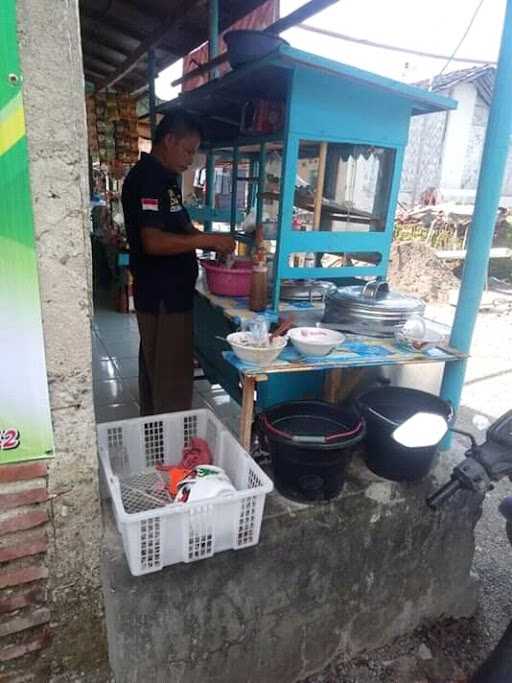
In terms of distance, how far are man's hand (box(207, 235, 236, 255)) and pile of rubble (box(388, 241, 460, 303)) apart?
24.1ft

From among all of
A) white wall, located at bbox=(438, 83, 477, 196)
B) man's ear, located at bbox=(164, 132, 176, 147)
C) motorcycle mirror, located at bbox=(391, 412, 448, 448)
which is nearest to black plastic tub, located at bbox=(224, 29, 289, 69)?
man's ear, located at bbox=(164, 132, 176, 147)

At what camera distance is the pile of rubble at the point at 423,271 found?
9.55 metres

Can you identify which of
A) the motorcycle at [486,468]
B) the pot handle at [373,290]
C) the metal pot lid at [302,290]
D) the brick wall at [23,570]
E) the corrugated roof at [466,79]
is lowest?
the brick wall at [23,570]

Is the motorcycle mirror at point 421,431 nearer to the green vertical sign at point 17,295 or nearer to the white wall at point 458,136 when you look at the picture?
the green vertical sign at point 17,295

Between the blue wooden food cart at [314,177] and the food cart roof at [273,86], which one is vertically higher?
the food cart roof at [273,86]

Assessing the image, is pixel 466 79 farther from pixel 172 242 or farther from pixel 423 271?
pixel 172 242

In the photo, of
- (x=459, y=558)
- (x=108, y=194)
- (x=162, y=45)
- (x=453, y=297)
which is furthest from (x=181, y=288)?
(x=453, y=297)

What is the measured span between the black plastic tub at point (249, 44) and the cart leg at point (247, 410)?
61.7 inches

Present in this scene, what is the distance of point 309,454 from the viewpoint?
1.92m

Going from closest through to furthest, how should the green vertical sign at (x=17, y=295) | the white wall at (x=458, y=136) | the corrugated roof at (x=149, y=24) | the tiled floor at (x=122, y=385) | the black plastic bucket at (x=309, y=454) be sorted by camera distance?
the green vertical sign at (x=17, y=295) < the black plastic bucket at (x=309, y=454) < the corrugated roof at (x=149, y=24) < the tiled floor at (x=122, y=385) < the white wall at (x=458, y=136)

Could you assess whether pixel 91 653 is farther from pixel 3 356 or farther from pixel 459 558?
pixel 459 558

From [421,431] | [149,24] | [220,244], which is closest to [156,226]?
[220,244]

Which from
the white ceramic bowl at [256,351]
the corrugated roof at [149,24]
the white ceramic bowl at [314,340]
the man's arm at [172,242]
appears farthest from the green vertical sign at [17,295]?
the corrugated roof at [149,24]

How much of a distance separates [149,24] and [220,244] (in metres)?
3.20
